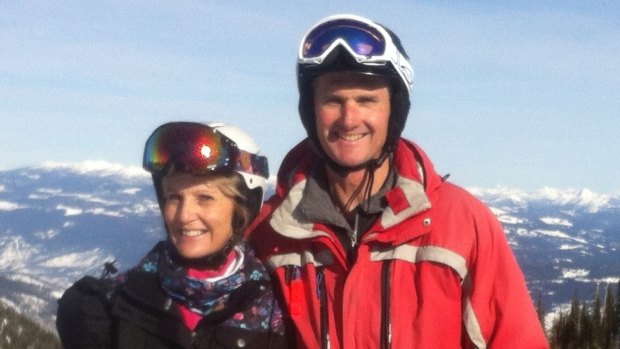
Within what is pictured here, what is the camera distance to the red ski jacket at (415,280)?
5637 mm

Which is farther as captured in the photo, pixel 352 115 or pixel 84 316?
pixel 352 115

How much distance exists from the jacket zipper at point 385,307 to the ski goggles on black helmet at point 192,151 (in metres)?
1.24

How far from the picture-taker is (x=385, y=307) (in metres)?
5.74

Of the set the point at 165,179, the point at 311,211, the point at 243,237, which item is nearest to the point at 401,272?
the point at 311,211

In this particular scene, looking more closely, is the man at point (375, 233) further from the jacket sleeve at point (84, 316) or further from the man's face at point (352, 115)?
the jacket sleeve at point (84, 316)

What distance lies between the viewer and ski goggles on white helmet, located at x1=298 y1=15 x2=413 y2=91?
6023mm

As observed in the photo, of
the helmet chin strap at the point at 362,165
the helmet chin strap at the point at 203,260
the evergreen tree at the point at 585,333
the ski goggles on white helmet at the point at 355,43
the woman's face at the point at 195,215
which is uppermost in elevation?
the ski goggles on white helmet at the point at 355,43

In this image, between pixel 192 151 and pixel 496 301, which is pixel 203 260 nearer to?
pixel 192 151

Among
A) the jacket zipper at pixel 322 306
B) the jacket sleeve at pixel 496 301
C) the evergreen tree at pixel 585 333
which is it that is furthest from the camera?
the evergreen tree at pixel 585 333

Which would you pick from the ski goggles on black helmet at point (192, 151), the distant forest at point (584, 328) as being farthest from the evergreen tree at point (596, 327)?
the ski goggles on black helmet at point (192, 151)

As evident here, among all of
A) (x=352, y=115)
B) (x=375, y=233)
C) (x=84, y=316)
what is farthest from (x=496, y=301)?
(x=84, y=316)

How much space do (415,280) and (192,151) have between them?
1738 millimetres

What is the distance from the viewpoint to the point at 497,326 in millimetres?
5645

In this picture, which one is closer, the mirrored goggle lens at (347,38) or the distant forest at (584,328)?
the mirrored goggle lens at (347,38)
